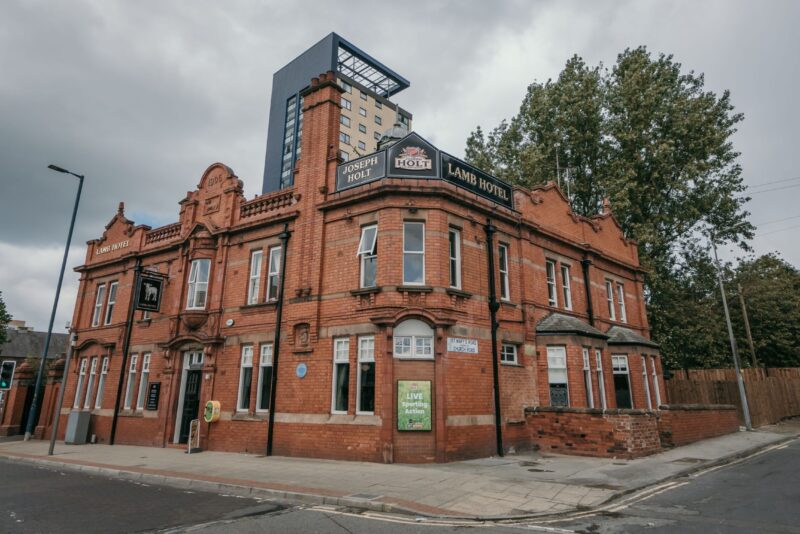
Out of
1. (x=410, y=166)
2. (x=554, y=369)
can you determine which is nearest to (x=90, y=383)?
(x=410, y=166)

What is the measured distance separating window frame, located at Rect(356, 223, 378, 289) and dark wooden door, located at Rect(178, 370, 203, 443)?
812 centimetres

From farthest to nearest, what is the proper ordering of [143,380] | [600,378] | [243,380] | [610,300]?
[610,300] → [143,380] → [600,378] → [243,380]

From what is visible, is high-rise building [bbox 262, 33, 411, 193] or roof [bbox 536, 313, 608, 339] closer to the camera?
roof [bbox 536, 313, 608, 339]

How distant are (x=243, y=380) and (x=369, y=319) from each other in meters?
5.87

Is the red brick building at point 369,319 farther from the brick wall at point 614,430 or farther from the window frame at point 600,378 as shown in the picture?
the brick wall at point 614,430

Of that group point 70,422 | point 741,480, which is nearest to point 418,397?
point 741,480

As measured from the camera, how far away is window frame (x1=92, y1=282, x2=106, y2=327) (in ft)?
74.8

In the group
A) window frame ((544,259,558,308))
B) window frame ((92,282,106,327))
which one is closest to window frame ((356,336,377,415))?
window frame ((544,259,558,308))

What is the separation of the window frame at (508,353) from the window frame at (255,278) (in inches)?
343

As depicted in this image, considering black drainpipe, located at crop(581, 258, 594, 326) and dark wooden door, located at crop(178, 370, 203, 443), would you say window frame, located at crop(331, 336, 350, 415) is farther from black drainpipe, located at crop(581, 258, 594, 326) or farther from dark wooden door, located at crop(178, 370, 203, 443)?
black drainpipe, located at crop(581, 258, 594, 326)

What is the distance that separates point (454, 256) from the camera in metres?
14.5

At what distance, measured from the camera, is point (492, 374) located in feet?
46.8

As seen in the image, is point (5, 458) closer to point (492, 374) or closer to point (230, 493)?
point (230, 493)

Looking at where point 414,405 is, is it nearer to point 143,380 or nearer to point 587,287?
point 587,287
